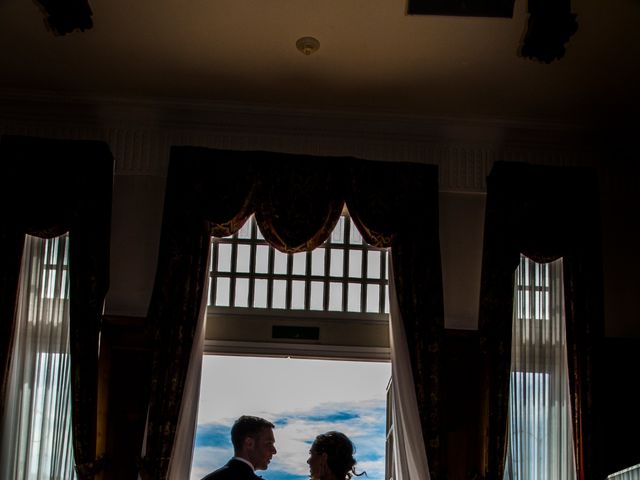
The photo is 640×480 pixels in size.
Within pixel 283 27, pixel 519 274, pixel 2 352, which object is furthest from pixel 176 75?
pixel 519 274

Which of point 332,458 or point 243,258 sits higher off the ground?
point 243,258

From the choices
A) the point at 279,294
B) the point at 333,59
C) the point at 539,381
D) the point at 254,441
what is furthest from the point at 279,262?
the point at 539,381

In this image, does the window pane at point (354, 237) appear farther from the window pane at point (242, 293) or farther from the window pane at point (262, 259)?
the window pane at point (242, 293)

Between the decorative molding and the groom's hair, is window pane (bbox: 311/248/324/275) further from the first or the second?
the groom's hair

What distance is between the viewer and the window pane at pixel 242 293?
952 cm

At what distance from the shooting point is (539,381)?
905 centimetres

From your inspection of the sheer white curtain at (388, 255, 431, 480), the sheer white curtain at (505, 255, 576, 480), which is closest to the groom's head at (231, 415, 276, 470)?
the sheer white curtain at (388, 255, 431, 480)

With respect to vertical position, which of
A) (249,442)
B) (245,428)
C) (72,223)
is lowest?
(249,442)

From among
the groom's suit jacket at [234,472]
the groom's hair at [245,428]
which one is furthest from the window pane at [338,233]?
the groom's suit jacket at [234,472]

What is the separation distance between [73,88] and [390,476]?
4763mm

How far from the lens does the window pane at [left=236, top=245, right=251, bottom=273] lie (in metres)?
9.60

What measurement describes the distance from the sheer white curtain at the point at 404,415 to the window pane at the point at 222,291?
5.23 feet

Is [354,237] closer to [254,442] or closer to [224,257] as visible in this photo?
[224,257]

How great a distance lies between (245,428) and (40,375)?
6.11 feet
